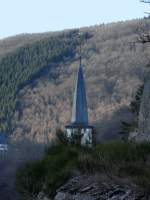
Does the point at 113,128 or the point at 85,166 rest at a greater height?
the point at 113,128

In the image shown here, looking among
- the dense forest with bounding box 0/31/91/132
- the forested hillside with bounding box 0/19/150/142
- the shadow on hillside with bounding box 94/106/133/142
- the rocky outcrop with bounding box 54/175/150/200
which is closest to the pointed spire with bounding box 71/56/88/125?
the shadow on hillside with bounding box 94/106/133/142

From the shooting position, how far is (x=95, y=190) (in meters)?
9.11

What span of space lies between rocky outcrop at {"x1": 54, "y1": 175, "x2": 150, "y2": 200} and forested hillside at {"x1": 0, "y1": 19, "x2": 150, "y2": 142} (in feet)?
346

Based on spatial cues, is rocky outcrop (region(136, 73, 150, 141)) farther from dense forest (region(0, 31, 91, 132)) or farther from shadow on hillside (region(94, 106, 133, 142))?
dense forest (region(0, 31, 91, 132))

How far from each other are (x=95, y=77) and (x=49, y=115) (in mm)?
12376

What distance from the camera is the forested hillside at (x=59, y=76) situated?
128125 millimetres

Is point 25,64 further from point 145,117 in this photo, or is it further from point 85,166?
point 85,166

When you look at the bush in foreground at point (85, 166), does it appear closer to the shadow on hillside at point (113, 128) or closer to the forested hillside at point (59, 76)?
Answer: the shadow on hillside at point (113, 128)

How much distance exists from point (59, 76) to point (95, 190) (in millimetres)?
147407

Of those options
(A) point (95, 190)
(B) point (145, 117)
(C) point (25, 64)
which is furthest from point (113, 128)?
(C) point (25, 64)

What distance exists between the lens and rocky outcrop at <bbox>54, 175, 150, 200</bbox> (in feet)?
28.5

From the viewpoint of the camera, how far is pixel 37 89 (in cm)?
15250

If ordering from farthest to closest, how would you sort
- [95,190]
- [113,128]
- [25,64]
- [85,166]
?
1. [25,64]
2. [113,128]
3. [85,166]
4. [95,190]

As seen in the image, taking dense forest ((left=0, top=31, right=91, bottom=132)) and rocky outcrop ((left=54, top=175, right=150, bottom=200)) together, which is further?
dense forest ((left=0, top=31, right=91, bottom=132))
